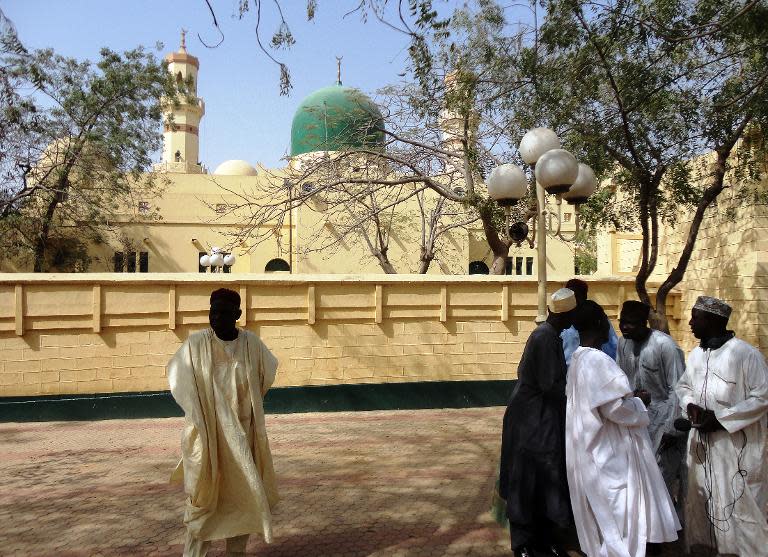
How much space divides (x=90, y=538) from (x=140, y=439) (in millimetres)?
3641

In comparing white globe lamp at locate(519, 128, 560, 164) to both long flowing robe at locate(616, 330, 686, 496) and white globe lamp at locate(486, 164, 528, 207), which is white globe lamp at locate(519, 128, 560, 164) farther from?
long flowing robe at locate(616, 330, 686, 496)

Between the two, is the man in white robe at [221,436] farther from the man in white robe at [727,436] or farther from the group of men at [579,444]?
the man in white robe at [727,436]

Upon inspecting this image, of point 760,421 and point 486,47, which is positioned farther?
point 486,47

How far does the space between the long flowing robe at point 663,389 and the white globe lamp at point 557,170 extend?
4.44ft

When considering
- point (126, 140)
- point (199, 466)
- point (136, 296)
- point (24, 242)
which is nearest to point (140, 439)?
point (136, 296)

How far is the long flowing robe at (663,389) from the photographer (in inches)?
180

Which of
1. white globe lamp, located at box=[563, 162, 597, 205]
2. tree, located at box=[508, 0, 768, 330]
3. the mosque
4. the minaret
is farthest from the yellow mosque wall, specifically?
the minaret

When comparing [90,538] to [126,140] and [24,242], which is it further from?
[24,242]

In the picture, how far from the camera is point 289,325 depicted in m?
9.90

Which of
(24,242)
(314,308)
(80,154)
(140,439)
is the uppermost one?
(80,154)

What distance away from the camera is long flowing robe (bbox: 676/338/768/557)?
3.88 m

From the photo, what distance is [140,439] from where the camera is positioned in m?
8.20

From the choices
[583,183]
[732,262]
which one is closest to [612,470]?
[583,183]

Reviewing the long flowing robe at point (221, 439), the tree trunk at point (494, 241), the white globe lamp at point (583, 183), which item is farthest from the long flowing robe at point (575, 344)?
the tree trunk at point (494, 241)
